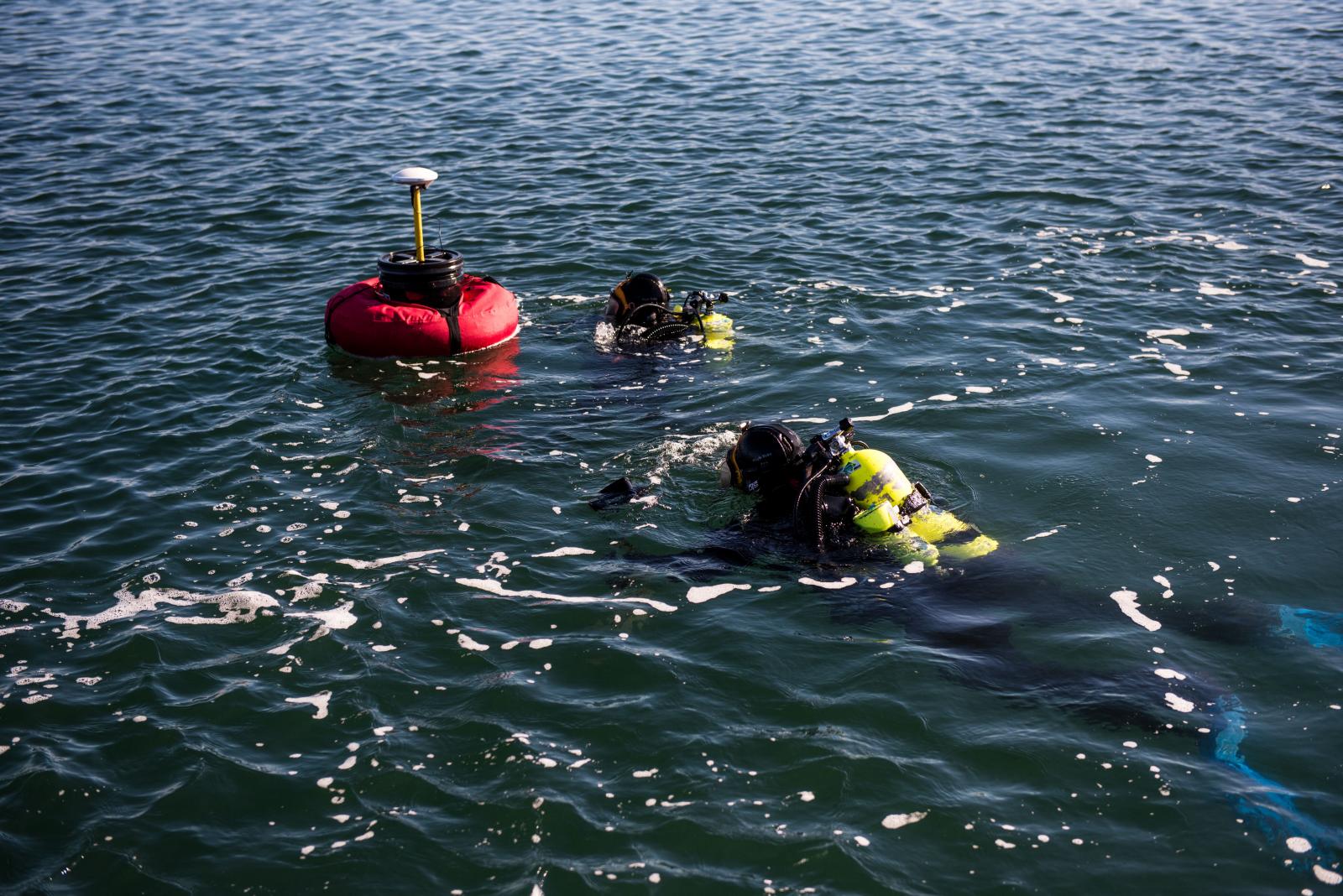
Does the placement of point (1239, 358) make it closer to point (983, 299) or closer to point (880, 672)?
point (983, 299)

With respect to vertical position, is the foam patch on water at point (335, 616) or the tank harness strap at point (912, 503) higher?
the tank harness strap at point (912, 503)

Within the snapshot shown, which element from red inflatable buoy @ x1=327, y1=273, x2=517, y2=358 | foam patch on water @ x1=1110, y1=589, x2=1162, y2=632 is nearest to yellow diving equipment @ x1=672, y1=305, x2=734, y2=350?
red inflatable buoy @ x1=327, y1=273, x2=517, y2=358

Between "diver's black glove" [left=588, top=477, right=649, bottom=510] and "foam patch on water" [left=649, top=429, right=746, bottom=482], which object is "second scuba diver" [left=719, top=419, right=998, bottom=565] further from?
"foam patch on water" [left=649, top=429, right=746, bottom=482]

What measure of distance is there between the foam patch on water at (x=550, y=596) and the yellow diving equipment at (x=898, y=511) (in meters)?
1.59

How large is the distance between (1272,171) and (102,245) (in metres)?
16.8

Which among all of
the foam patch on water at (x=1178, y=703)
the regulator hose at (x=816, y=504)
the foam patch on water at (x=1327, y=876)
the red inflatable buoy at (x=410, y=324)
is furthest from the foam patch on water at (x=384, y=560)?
the foam patch on water at (x=1327, y=876)

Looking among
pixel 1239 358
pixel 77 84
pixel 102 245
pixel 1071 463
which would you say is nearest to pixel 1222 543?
pixel 1071 463

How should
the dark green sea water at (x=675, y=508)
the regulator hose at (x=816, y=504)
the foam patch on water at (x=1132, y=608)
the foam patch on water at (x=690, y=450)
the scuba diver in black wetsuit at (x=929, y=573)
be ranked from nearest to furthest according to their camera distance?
the dark green sea water at (x=675, y=508), the scuba diver in black wetsuit at (x=929, y=573), the foam patch on water at (x=1132, y=608), the regulator hose at (x=816, y=504), the foam patch on water at (x=690, y=450)

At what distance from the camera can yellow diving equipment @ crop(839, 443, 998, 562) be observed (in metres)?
8.50

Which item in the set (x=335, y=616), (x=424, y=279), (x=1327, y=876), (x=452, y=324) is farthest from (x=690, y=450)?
(x=1327, y=876)

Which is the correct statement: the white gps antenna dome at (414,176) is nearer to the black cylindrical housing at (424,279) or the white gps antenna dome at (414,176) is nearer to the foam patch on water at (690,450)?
Answer: the black cylindrical housing at (424,279)

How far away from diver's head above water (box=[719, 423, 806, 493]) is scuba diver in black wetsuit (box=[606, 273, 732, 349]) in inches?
150

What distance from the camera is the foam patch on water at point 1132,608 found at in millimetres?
8242

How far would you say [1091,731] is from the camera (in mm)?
7238
